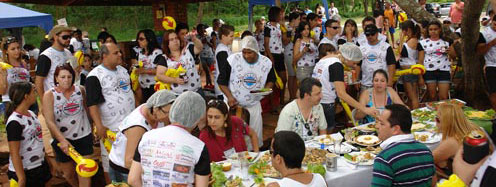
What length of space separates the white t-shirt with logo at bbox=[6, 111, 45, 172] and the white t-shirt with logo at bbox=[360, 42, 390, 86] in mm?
3978

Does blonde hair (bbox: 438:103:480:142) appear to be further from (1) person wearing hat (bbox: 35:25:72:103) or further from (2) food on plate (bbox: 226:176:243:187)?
(1) person wearing hat (bbox: 35:25:72:103)

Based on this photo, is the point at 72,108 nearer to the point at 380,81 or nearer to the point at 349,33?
the point at 380,81

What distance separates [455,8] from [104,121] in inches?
391

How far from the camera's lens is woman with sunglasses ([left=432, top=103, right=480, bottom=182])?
329 cm

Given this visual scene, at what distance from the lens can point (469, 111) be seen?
4.77 metres

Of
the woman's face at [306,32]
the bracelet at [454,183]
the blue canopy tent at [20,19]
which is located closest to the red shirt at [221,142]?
the bracelet at [454,183]

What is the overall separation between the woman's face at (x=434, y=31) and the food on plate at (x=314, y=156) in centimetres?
338

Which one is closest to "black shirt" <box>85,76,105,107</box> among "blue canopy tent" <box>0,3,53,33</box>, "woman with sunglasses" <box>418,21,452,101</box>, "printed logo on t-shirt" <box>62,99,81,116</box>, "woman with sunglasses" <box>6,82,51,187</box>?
"printed logo on t-shirt" <box>62,99,81,116</box>

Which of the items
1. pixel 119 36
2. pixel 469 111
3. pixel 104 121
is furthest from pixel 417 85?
pixel 119 36

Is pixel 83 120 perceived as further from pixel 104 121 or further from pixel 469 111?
pixel 469 111

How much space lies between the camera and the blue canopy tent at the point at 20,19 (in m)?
7.78

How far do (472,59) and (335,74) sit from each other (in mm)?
2999

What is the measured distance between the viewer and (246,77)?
4.64m

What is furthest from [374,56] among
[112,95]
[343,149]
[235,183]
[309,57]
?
[112,95]
